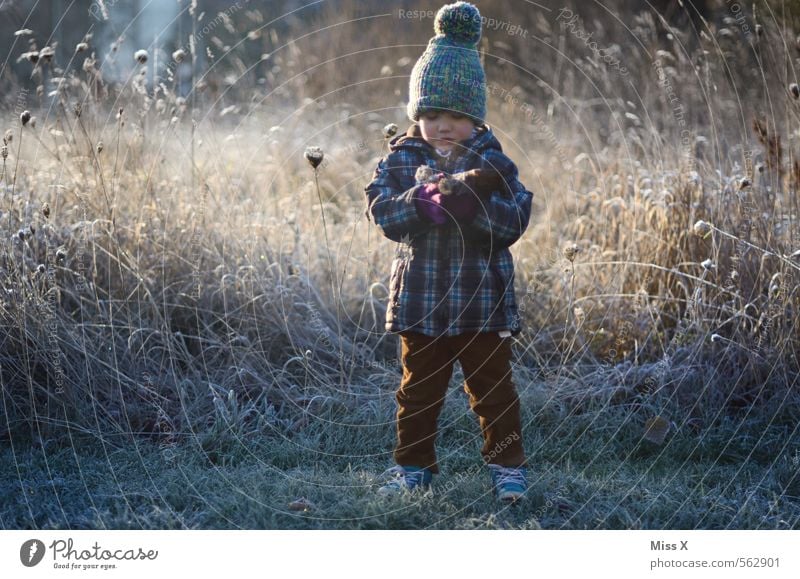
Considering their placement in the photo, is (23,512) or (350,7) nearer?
(23,512)

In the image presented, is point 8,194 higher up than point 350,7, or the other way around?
point 350,7

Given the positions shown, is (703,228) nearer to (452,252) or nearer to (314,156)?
(452,252)

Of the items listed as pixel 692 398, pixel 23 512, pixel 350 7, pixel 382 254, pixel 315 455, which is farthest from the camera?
pixel 350 7

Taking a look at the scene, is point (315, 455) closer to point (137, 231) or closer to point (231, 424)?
point (231, 424)

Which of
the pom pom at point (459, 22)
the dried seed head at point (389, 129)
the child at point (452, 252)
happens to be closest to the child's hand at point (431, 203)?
the child at point (452, 252)

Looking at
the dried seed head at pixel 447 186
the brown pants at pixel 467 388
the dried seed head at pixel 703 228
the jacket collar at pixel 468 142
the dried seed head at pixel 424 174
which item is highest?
the jacket collar at pixel 468 142

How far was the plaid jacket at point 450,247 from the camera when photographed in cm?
238

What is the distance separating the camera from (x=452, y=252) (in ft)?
8.01

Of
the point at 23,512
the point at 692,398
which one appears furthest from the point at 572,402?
the point at 23,512

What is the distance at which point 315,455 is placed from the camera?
2.89m

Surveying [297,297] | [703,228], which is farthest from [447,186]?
[297,297]

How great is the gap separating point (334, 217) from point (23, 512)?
2.93 m

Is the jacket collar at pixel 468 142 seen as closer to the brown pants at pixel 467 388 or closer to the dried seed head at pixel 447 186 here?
the dried seed head at pixel 447 186

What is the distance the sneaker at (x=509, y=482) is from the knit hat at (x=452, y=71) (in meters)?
1.07
